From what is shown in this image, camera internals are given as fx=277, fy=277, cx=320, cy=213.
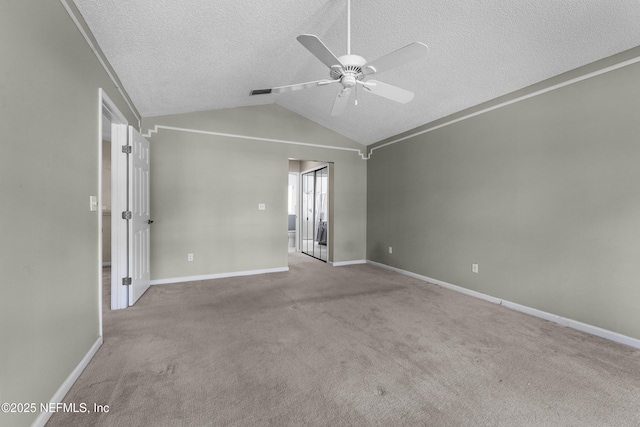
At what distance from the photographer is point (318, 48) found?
5.59 ft

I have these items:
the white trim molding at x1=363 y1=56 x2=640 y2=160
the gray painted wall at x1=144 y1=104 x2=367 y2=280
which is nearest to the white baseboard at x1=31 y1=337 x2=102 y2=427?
the gray painted wall at x1=144 y1=104 x2=367 y2=280

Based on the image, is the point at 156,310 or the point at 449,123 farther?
the point at 449,123

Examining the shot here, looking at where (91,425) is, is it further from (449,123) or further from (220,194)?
(449,123)

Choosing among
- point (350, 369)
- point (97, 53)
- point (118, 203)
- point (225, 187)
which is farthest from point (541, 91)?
point (118, 203)

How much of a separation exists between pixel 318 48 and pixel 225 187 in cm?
318

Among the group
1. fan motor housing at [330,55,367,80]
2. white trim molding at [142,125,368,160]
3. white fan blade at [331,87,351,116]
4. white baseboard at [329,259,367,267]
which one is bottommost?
white baseboard at [329,259,367,267]

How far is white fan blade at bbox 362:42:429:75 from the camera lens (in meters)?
1.63

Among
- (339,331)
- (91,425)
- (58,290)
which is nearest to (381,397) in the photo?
(339,331)

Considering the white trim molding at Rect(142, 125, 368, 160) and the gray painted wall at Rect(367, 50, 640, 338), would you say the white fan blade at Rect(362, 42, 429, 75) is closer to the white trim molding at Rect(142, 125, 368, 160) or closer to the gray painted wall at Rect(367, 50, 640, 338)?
the gray painted wall at Rect(367, 50, 640, 338)

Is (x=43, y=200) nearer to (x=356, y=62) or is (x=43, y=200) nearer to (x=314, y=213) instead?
(x=356, y=62)

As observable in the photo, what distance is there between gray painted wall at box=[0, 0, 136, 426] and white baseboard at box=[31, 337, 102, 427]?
→ 0.04 metres

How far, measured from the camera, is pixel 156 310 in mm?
3002

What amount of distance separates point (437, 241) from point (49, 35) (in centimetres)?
426

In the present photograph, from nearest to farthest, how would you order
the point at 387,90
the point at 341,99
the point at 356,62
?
the point at 356,62, the point at 387,90, the point at 341,99
